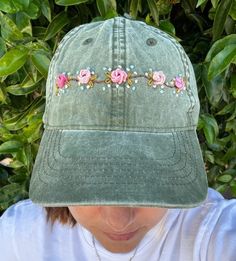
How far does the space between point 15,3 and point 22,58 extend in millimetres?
136

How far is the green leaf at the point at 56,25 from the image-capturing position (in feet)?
5.22

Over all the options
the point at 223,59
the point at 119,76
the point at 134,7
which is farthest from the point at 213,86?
the point at 119,76

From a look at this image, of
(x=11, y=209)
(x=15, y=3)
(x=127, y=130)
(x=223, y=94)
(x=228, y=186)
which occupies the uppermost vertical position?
(x=15, y=3)

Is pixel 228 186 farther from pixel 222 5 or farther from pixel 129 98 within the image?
pixel 129 98

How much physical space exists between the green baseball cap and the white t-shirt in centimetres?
26

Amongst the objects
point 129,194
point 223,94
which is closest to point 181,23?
point 223,94

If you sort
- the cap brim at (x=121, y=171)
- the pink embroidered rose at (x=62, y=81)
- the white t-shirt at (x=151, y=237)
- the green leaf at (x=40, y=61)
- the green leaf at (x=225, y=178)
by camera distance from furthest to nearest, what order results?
the green leaf at (x=225, y=178) < the green leaf at (x=40, y=61) < the white t-shirt at (x=151, y=237) < the pink embroidered rose at (x=62, y=81) < the cap brim at (x=121, y=171)

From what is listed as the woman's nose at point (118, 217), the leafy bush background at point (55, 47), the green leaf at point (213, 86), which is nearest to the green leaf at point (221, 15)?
the leafy bush background at point (55, 47)

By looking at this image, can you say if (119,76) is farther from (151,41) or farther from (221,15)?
(221,15)

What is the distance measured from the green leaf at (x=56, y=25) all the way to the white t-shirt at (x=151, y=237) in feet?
1.54

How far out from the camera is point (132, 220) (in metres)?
1.19

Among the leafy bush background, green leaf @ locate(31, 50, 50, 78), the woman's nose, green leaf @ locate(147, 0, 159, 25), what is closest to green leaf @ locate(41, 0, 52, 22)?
the leafy bush background

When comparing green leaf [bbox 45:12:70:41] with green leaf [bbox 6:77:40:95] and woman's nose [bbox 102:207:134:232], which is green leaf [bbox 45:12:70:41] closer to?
green leaf [bbox 6:77:40:95]

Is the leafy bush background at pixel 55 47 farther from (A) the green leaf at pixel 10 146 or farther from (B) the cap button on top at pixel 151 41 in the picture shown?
(B) the cap button on top at pixel 151 41
